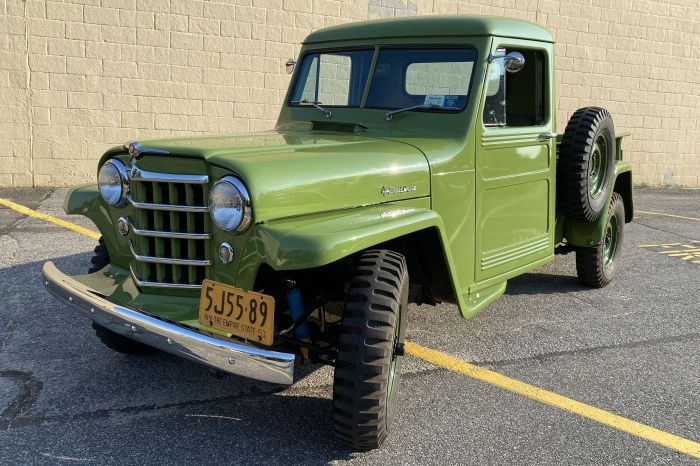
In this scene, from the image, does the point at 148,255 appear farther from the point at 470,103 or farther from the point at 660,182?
the point at 660,182

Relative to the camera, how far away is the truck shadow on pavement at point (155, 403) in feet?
9.48

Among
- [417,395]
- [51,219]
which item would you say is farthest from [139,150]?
[51,219]

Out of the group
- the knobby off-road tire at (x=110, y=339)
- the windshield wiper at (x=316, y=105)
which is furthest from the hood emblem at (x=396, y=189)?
the knobby off-road tire at (x=110, y=339)

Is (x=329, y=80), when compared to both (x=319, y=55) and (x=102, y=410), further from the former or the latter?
(x=102, y=410)

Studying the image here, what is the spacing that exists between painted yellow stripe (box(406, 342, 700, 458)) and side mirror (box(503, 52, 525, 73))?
5.55 feet

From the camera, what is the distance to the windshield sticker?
3846 millimetres

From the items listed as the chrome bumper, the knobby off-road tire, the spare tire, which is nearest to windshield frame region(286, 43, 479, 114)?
the spare tire

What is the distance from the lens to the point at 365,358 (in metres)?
2.66

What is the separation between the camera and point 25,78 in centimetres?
836

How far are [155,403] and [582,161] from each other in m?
3.08

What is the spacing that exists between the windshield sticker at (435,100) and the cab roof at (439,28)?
373 mm

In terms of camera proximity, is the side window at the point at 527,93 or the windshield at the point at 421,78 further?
the side window at the point at 527,93

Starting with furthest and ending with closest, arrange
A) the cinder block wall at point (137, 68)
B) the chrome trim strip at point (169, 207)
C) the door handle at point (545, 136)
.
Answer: the cinder block wall at point (137, 68) → the door handle at point (545, 136) → the chrome trim strip at point (169, 207)

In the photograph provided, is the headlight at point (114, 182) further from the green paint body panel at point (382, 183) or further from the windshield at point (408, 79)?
the windshield at point (408, 79)
